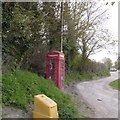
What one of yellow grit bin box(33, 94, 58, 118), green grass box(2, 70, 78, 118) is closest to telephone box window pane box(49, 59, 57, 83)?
green grass box(2, 70, 78, 118)

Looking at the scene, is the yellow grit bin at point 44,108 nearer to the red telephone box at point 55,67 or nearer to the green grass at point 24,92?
the green grass at point 24,92

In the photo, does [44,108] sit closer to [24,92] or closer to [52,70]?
[24,92]

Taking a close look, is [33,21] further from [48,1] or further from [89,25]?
[89,25]

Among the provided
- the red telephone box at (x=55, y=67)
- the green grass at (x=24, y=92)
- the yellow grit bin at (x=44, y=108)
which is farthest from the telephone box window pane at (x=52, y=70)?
the yellow grit bin at (x=44, y=108)

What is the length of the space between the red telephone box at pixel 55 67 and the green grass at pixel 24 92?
1.72 m

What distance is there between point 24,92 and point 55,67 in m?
3.51

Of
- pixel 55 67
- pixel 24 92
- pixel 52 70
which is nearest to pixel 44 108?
pixel 24 92

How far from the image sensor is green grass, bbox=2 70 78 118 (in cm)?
641

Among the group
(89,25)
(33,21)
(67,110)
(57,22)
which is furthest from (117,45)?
(67,110)

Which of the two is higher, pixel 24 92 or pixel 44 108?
pixel 24 92

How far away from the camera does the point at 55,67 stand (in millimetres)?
10477

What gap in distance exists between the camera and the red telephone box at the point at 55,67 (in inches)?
403

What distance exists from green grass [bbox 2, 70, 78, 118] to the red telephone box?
1.72 meters

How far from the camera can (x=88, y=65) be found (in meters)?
28.7
